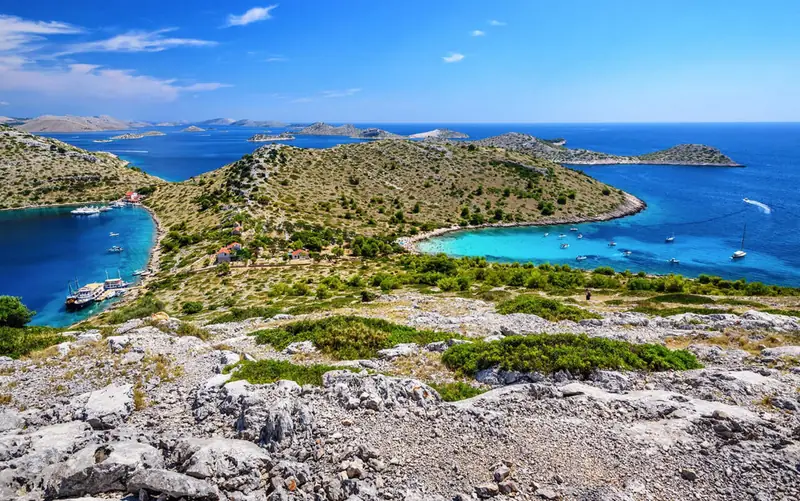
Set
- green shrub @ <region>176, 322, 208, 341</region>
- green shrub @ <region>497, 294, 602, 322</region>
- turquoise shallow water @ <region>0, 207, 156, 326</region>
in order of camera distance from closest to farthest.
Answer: green shrub @ <region>176, 322, 208, 341</region>, green shrub @ <region>497, 294, 602, 322</region>, turquoise shallow water @ <region>0, 207, 156, 326</region>

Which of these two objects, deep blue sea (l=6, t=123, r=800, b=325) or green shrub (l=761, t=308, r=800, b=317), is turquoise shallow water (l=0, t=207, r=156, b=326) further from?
green shrub (l=761, t=308, r=800, b=317)

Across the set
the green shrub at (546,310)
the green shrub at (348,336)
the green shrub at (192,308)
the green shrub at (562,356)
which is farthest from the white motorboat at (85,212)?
the green shrub at (562,356)

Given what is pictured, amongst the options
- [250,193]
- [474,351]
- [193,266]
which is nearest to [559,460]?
[474,351]

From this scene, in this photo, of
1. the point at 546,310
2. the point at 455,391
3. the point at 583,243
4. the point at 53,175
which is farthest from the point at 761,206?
the point at 53,175

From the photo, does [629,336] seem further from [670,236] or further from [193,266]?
[670,236]

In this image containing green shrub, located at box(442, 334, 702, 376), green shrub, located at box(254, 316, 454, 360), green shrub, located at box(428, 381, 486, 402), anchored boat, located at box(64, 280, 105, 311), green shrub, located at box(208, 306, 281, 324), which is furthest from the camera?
anchored boat, located at box(64, 280, 105, 311)

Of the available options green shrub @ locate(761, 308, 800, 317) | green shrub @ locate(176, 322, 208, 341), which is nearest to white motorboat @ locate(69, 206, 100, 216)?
green shrub @ locate(176, 322, 208, 341)
